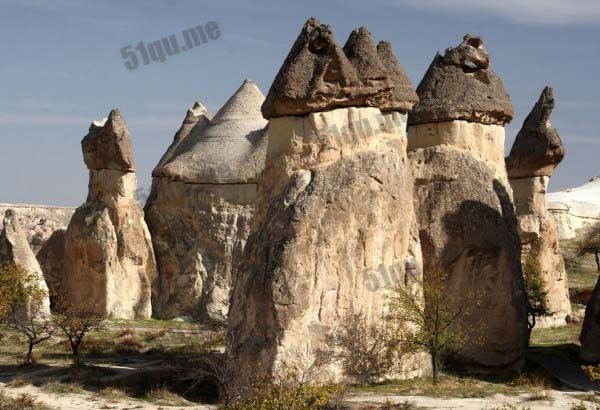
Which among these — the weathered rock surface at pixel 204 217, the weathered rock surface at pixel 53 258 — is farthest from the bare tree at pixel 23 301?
the weathered rock surface at pixel 53 258

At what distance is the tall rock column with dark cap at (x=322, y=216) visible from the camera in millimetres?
15461

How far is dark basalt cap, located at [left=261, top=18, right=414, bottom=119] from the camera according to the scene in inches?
649

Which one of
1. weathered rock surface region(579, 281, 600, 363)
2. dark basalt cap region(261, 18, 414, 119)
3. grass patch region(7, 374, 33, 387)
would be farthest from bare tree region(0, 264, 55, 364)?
weathered rock surface region(579, 281, 600, 363)

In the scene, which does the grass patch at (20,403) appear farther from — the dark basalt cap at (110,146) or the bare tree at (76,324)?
the dark basalt cap at (110,146)

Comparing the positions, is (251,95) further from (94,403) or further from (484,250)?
(94,403)

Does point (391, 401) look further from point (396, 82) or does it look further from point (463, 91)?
point (463, 91)

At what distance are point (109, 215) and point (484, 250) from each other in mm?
10704

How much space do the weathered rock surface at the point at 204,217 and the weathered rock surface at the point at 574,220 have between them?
13.7 meters

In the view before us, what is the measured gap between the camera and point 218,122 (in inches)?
1099

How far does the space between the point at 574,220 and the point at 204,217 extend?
67.2 feet

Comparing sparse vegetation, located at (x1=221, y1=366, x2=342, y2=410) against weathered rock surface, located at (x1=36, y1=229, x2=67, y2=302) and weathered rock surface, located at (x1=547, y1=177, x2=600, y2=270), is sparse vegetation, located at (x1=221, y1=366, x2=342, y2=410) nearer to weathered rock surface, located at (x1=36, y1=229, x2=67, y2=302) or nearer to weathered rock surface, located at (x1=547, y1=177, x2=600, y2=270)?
weathered rock surface, located at (x1=36, y1=229, x2=67, y2=302)

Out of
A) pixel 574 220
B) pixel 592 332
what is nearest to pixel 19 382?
pixel 592 332

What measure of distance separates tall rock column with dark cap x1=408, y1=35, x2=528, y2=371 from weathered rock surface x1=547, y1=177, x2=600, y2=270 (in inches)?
635

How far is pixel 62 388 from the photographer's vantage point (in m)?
16.8
